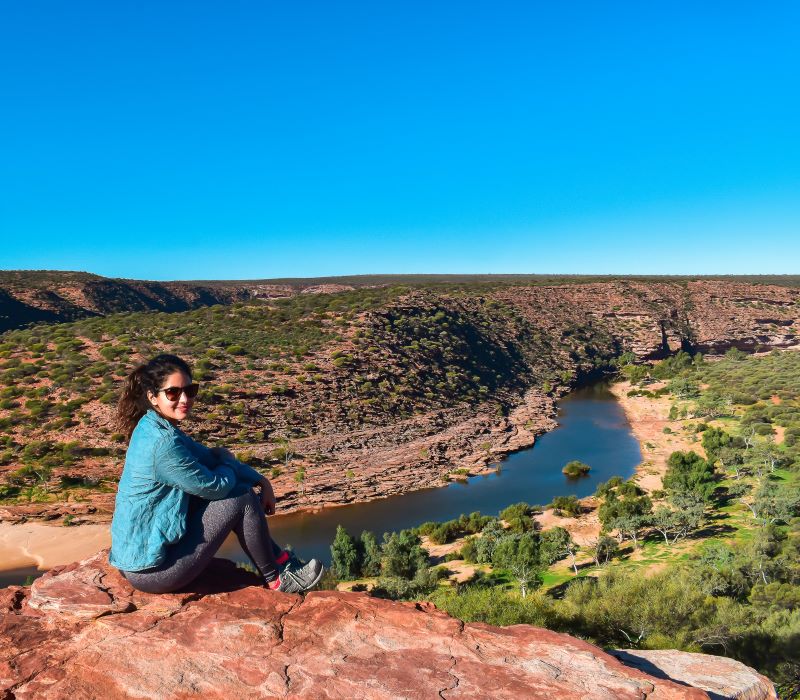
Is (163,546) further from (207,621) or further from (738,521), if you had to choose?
(738,521)

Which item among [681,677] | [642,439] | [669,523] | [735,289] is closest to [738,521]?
[669,523]

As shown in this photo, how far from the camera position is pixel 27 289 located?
60000 mm

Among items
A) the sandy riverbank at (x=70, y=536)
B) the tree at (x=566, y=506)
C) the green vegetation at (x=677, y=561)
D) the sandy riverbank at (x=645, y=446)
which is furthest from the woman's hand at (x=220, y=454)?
the tree at (x=566, y=506)

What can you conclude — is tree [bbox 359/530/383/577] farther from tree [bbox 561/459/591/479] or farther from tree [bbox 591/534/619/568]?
tree [bbox 561/459/591/479]

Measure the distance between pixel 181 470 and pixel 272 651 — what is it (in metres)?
1.38

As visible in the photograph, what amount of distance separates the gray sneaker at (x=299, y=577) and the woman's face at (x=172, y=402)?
1.57m

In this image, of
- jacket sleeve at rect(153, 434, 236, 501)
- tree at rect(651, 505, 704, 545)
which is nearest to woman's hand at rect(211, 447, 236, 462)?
jacket sleeve at rect(153, 434, 236, 501)

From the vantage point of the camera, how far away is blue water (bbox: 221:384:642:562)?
2209 centimetres

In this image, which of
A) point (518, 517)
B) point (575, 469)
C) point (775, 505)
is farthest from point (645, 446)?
point (518, 517)

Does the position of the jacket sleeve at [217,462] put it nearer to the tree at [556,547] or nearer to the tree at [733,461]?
the tree at [556,547]

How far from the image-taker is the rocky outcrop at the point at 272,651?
9.91ft

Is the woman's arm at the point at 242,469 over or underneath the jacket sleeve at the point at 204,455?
underneath

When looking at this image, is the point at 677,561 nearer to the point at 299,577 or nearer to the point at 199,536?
the point at 299,577

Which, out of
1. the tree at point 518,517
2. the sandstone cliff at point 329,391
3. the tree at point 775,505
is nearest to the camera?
the tree at point 775,505
